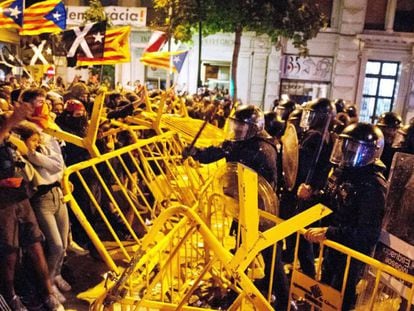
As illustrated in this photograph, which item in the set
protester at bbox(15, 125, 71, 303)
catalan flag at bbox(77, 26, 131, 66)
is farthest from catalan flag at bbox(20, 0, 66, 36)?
protester at bbox(15, 125, 71, 303)

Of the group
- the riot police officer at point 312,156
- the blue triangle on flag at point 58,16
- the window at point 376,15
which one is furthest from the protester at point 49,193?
the window at point 376,15

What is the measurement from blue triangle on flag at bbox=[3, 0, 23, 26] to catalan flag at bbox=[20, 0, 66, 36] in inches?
25.2

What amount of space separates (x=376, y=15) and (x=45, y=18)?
18008mm

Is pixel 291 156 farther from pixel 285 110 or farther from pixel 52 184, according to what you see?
pixel 285 110

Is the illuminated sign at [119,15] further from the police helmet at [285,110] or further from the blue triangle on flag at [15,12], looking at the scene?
the police helmet at [285,110]

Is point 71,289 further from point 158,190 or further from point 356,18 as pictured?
point 356,18

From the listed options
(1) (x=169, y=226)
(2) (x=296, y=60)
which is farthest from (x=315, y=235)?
(2) (x=296, y=60)

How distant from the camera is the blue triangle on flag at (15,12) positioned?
8328mm

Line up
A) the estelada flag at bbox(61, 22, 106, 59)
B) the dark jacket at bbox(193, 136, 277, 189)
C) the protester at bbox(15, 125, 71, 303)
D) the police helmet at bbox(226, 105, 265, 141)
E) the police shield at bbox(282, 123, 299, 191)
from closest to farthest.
Answer: the protester at bbox(15, 125, 71, 303), the police shield at bbox(282, 123, 299, 191), the dark jacket at bbox(193, 136, 277, 189), the police helmet at bbox(226, 105, 265, 141), the estelada flag at bbox(61, 22, 106, 59)

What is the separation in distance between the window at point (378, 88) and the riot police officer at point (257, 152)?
18981mm

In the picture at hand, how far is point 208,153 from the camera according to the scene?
192 inches

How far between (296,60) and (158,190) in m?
17.4

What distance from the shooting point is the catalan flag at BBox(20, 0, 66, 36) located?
29.3ft

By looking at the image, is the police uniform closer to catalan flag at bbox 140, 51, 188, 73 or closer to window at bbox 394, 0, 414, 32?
catalan flag at bbox 140, 51, 188, 73
